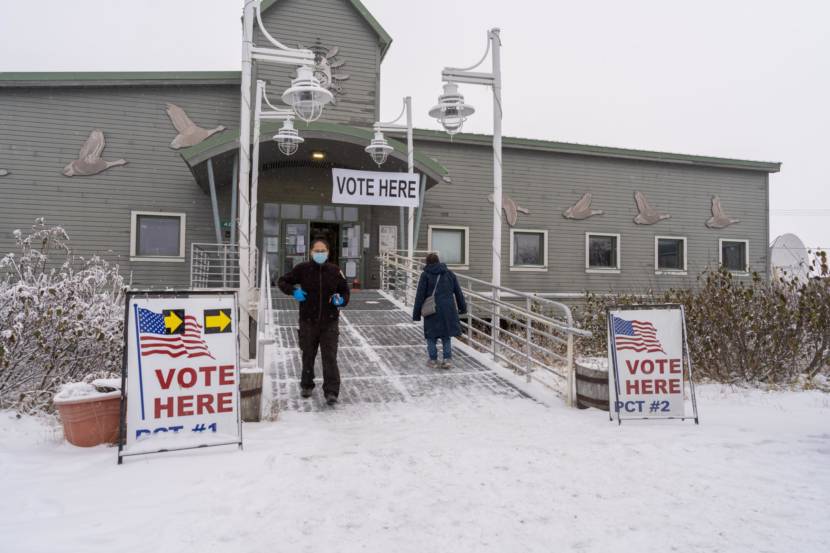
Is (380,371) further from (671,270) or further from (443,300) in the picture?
(671,270)

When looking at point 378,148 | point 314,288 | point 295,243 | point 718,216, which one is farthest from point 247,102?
point 718,216

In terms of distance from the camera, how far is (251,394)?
559 cm

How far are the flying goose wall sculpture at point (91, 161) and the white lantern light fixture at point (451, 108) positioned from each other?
35.5ft

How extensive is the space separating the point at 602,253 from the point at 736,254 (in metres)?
6.32

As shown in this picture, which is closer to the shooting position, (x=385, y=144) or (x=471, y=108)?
(x=471, y=108)

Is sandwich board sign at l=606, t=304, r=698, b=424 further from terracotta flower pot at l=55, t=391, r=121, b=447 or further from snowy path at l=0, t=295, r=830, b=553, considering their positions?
terracotta flower pot at l=55, t=391, r=121, b=447

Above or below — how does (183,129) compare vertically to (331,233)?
above

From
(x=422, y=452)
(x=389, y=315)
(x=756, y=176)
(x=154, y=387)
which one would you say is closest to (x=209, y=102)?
(x=389, y=315)

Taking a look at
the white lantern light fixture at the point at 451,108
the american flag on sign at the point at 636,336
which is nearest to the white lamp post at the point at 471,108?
the white lantern light fixture at the point at 451,108

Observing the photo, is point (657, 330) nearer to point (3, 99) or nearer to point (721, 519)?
point (721, 519)

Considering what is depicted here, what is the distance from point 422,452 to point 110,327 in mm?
4725

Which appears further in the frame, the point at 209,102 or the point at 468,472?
the point at 209,102

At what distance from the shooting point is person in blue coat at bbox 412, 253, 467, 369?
317 inches

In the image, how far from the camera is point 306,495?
12.2 feet
